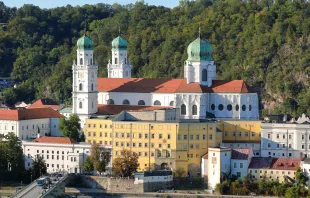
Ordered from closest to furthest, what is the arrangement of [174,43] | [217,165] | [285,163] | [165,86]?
1. [217,165]
2. [285,163]
3. [165,86]
4. [174,43]

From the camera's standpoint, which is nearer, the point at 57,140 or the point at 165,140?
the point at 165,140

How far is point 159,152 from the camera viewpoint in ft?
300

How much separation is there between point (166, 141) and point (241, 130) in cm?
730

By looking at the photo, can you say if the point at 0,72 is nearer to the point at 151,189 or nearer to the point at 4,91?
the point at 4,91

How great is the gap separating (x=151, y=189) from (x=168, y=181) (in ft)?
4.42

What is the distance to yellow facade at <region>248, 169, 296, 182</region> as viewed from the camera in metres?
87.1

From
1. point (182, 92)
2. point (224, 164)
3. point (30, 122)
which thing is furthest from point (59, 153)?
point (224, 164)

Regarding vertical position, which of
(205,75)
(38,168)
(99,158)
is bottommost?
(38,168)

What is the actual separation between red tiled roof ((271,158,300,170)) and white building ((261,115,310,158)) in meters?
3.27

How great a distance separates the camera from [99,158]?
9225cm

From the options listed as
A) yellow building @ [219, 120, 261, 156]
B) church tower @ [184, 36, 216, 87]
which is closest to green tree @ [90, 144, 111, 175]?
yellow building @ [219, 120, 261, 156]

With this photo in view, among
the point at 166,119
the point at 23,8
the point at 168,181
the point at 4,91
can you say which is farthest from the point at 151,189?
the point at 23,8

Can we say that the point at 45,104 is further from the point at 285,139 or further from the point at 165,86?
the point at 285,139

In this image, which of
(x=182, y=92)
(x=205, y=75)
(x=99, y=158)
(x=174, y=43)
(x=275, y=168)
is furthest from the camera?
(x=174, y=43)
